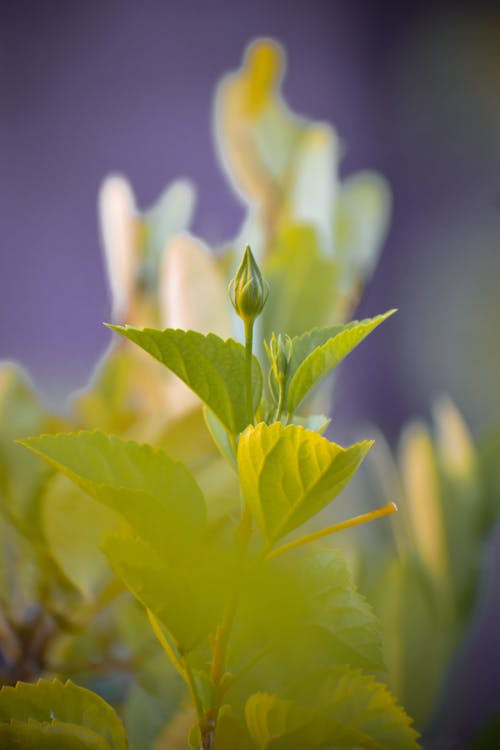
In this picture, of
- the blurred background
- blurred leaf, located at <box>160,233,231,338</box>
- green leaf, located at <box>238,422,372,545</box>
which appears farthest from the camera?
the blurred background

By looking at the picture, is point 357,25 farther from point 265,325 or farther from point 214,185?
point 265,325

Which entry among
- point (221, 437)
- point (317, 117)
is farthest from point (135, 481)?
point (317, 117)

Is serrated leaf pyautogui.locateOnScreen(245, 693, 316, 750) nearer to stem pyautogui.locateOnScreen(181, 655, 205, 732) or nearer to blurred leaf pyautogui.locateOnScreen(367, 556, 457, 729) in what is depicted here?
stem pyautogui.locateOnScreen(181, 655, 205, 732)

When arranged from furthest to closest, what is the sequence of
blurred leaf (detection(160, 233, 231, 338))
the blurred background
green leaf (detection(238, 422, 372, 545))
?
the blurred background
blurred leaf (detection(160, 233, 231, 338))
green leaf (detection(238, 422, 372, 545))

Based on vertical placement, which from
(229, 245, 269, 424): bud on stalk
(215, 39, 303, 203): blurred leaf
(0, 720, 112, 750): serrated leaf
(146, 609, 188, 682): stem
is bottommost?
(0, 720, 112, 750): serrated leaf

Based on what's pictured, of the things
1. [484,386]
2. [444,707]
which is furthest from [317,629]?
[484,386]

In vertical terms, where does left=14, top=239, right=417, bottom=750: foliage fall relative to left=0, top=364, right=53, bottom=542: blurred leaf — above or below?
below

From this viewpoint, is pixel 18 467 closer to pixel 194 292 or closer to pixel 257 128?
pixel 194 292

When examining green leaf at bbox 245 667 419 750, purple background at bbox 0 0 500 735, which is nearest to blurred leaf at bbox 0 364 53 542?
green leaf at bbox 245 667 419 750
